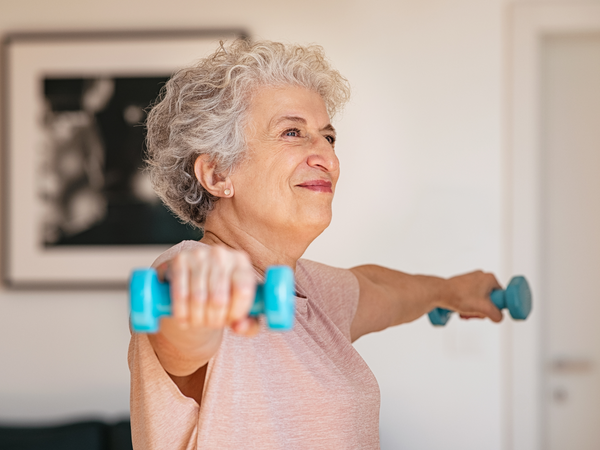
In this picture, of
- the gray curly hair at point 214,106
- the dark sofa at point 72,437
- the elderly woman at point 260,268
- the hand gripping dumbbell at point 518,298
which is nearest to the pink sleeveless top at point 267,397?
the elderly woman at point 260,268

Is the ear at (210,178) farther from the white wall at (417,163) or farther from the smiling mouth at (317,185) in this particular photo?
the white wall at (417,163)

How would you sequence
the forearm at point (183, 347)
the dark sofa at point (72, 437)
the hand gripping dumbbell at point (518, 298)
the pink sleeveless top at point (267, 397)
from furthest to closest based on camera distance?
the dark sofa at point (72, 437) → the hand gripping dumbbell at point (518, 298) → the pink sleeveless top at point (267, 397) → the forearm at point (183, 347)

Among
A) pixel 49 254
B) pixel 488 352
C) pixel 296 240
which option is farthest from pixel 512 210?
pixel 49 254

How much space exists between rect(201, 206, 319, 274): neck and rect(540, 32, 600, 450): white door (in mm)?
1385

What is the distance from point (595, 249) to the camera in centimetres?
218

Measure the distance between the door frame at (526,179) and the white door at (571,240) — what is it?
110mm

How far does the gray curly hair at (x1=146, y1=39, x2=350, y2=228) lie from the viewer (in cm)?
113

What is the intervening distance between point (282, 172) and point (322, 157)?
9cm

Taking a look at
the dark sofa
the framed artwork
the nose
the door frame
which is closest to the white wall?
the door frame

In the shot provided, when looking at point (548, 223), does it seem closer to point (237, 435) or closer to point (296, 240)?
point (296, 240)

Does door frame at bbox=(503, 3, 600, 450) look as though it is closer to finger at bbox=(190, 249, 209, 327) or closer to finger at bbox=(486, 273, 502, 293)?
finger at bbox=(486, 273, 502, 293)

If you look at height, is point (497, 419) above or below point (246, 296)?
below

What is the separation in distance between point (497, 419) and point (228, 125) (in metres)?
1.56

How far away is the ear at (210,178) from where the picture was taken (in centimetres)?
114
